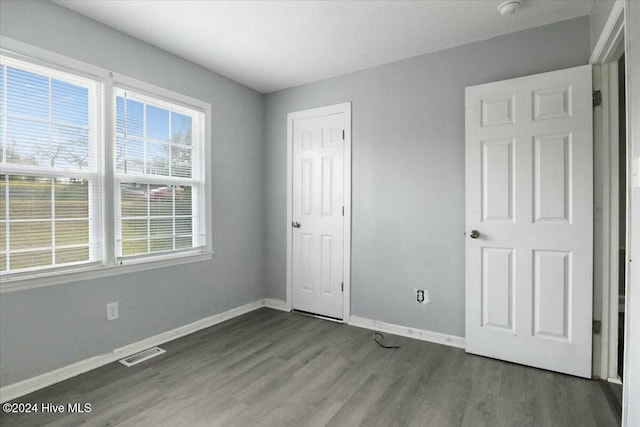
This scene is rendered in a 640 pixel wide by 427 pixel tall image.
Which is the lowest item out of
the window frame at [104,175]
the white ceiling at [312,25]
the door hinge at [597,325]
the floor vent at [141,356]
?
the floor vent at [141,356]

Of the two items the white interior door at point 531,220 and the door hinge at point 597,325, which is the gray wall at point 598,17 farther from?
the door hinge at point 597,325

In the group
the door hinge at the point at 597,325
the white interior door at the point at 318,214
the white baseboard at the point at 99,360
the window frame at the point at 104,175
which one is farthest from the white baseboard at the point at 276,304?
the door hinge at the point at 597,325

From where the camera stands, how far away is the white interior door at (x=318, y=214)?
3467 mm

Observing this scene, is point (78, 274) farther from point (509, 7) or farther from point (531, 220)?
point (509, 7)

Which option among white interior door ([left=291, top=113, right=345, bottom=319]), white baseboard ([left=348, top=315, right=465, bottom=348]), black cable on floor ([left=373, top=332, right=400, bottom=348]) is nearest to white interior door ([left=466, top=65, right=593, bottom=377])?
white baseboard ([left=348, top=315, right=465, bottom=348])

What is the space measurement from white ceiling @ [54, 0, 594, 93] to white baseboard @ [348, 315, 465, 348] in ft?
8.24

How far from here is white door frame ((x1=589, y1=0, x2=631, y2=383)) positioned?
7.18 feet

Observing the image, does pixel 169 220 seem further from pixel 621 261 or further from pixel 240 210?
pixel 621 261

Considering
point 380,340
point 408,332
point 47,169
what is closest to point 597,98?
point 408,332

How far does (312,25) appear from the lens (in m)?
2.50

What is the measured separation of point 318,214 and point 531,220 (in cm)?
198

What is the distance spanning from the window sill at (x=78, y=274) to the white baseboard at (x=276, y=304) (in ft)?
3.94

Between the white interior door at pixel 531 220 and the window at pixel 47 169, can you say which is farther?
the white interior door at pixel 531 220

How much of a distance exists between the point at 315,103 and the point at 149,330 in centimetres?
274
